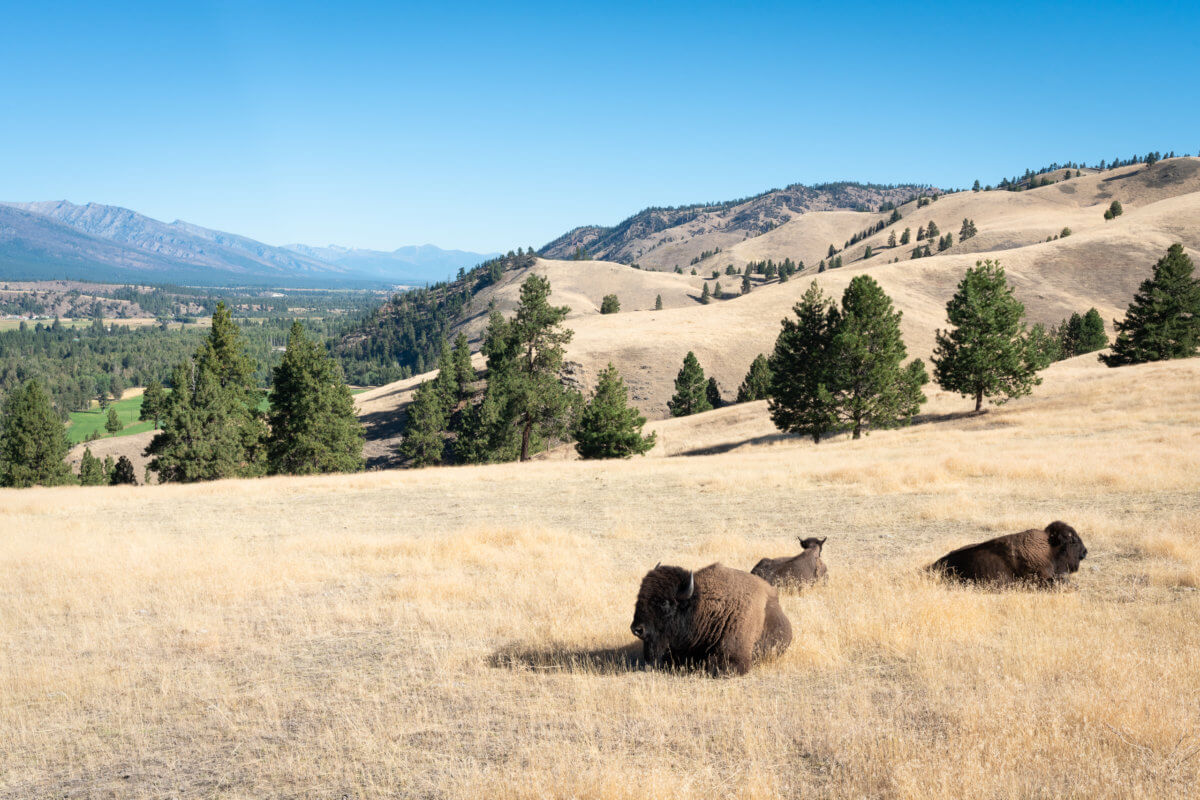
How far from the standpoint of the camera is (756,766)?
5.12 m

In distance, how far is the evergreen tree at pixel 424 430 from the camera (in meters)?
75.5

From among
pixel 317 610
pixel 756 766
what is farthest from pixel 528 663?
pixel 317 610

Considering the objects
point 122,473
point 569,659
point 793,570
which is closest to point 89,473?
point 122,473

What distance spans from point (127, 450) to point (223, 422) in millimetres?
83975

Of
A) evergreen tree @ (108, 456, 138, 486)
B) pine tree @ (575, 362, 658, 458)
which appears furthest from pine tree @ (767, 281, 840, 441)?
evergreen tree @ (108, 456, 138, 486)

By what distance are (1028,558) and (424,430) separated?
236 feet

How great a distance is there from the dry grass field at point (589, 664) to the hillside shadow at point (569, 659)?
0.05 meters

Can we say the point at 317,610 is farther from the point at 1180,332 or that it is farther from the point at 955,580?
the point at 1180,332

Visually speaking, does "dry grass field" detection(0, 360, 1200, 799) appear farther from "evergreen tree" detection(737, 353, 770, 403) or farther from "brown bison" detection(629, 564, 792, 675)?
"evergreen tree" detection(737, 353, 770, 403)

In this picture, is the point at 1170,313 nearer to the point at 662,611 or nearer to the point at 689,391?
the point at 689,391

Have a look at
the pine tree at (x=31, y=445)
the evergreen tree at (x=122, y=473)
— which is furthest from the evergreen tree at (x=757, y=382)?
the evergreen tree at (x=122, y=473)

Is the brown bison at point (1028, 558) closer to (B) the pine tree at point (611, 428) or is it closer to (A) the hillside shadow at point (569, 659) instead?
(A) the hillside shadow at point (569, 659)

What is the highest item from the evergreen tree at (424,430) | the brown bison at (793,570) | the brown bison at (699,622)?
the brown bison at (699,622)

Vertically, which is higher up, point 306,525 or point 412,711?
point 412,711
